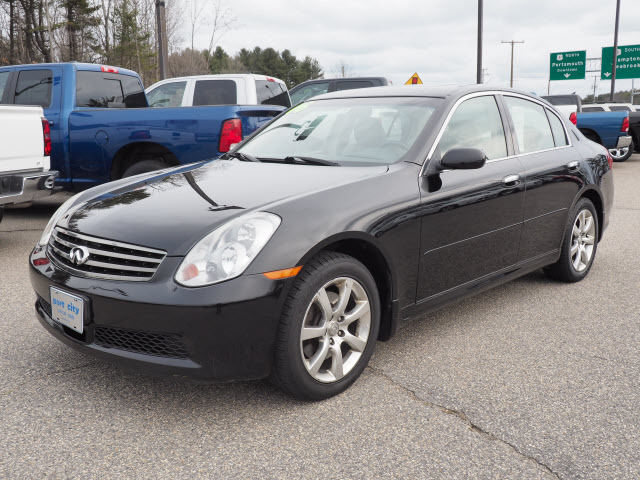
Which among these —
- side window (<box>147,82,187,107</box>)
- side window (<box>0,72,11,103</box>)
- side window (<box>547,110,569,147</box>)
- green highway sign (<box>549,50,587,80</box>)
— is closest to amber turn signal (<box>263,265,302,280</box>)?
side window (<box>547,110,569,147</box>)

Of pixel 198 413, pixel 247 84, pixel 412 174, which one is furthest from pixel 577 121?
pixel 198 413

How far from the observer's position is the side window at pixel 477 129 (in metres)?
3.77

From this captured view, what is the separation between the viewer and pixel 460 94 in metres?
→ 3.96

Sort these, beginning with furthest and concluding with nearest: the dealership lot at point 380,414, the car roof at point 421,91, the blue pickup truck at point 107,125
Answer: the blue pickup truck at point 107,125
the car roof at point 421,91
the dealership lot at point 380,414

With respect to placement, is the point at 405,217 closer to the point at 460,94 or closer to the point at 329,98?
the point at 460,94

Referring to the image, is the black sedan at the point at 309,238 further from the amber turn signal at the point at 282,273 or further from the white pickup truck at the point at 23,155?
the white pickup truck at the point at 23,155

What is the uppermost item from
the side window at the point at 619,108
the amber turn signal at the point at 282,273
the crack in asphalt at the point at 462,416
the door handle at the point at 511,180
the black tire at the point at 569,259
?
the side window at the point at 619,108

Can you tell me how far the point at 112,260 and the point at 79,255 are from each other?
0.68 feet

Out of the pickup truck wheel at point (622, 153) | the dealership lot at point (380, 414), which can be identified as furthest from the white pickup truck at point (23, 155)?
the pickup truck wheel at point (622, 153)

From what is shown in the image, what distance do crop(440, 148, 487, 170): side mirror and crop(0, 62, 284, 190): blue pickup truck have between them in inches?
143

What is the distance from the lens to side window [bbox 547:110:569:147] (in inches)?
→ 189

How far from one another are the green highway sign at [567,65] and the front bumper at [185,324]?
46.0 m

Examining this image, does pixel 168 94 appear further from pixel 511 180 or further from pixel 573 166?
pixel 511 180

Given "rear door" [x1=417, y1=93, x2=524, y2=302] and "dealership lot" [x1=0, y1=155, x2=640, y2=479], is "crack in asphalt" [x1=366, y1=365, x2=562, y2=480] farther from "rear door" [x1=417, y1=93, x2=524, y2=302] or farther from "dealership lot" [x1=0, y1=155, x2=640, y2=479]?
"rear door" [x1=417, y1=93, x2=524, y2=302]
